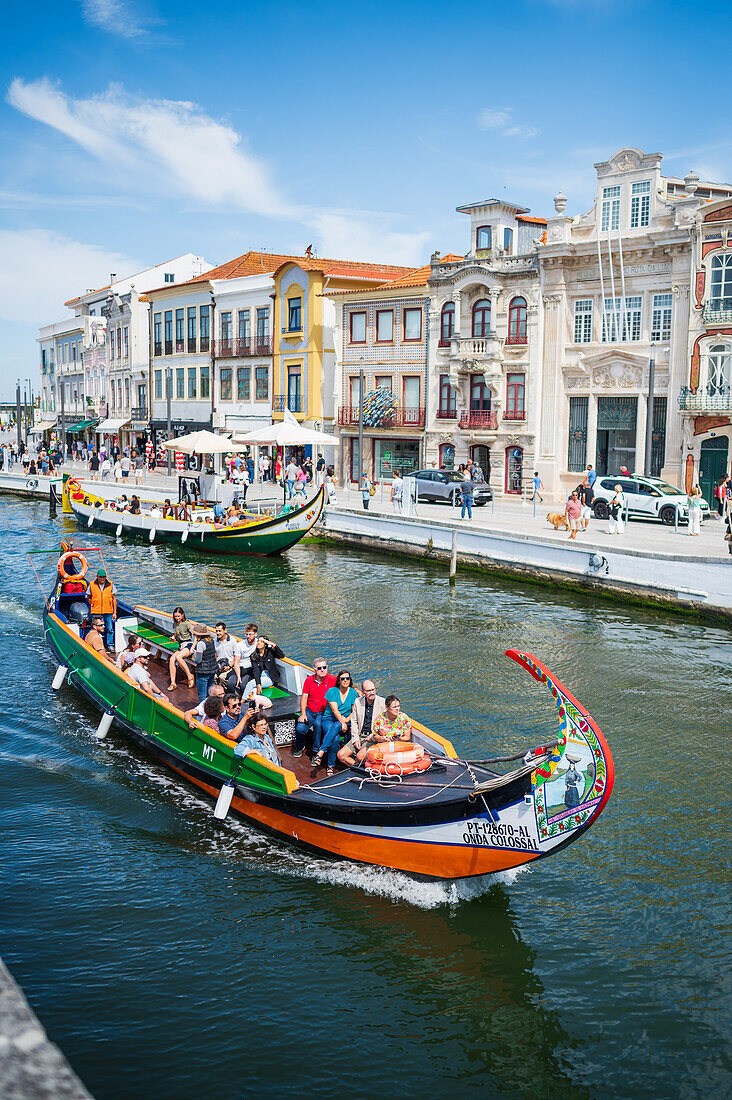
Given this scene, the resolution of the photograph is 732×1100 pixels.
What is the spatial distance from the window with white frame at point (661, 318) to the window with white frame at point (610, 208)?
341 cm

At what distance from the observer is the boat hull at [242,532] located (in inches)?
1273

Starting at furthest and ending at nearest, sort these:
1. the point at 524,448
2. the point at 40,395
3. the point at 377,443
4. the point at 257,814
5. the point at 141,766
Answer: the point at 40,395 → the point at 377,443 → the point at 524,448 → the point at 141,766 → the point at 257,814

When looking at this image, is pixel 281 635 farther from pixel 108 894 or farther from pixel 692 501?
pixel 692 501

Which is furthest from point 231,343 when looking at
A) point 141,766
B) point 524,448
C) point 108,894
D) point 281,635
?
point 108,894

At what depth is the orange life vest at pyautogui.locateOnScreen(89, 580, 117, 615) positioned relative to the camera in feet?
59.9

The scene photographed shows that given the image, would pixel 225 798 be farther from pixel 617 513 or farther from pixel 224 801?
pixel 617 513

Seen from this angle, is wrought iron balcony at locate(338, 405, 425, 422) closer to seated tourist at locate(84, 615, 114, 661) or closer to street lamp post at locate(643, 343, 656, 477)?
street lamp post at locate(643, 343, 656, 477)

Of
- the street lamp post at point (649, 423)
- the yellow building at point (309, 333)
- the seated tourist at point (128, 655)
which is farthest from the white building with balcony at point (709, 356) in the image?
the seated tourist at point (128, 655)

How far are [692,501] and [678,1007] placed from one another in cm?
2282

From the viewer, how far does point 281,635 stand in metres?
21.9

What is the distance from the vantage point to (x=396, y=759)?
1084 cm

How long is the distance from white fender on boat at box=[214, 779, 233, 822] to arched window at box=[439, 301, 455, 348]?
1362 inches

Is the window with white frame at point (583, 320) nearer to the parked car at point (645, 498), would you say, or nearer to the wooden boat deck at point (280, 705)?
the parked car at point (645, 498)

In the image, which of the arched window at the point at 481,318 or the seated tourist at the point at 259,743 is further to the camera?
the arched window at the point at 481,318
